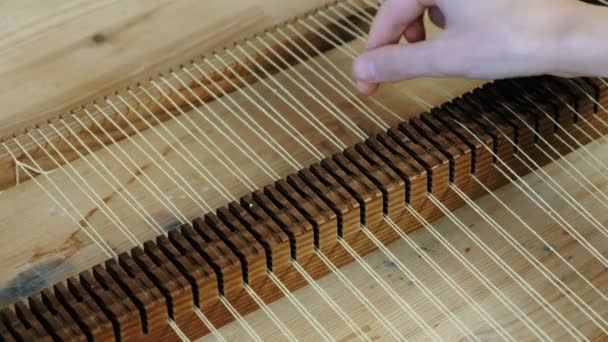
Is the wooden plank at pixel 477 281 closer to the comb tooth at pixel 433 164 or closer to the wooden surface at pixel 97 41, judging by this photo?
the comb tooth at pixel 433 164

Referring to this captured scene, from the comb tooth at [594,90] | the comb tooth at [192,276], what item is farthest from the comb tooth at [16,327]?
the comb tooth at [594,90]

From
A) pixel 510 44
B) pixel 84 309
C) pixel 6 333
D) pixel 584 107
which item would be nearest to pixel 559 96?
pixel 584 107

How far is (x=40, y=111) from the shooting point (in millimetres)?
1998

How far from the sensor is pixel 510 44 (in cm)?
168

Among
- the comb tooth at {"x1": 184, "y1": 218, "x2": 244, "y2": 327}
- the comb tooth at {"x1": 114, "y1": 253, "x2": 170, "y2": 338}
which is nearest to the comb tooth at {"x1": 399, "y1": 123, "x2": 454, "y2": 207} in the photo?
the comb tooth at {"x1": 184, "y1": 218, "x2": 244, "y2": 327}

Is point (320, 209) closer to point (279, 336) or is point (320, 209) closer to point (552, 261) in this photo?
point (279, 336)

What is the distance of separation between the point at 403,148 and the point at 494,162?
6.2 inches

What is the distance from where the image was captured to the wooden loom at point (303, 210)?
1538mm

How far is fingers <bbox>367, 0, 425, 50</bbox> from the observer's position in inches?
72.9

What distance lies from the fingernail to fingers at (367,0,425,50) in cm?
6

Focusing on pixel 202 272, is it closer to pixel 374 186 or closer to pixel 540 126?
pixel 374 186

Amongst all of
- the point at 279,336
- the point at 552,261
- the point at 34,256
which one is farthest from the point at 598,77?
the point at 34,256

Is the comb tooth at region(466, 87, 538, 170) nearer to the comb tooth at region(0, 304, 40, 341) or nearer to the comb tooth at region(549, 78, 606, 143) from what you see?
the comb tooth at region(549, 78, 606, 143)

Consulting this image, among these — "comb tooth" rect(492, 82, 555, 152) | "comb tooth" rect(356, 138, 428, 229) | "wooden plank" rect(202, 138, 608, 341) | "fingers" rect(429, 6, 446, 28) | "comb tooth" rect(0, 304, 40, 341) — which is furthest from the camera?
"fingers" rect(429, 6, 446, 28)
